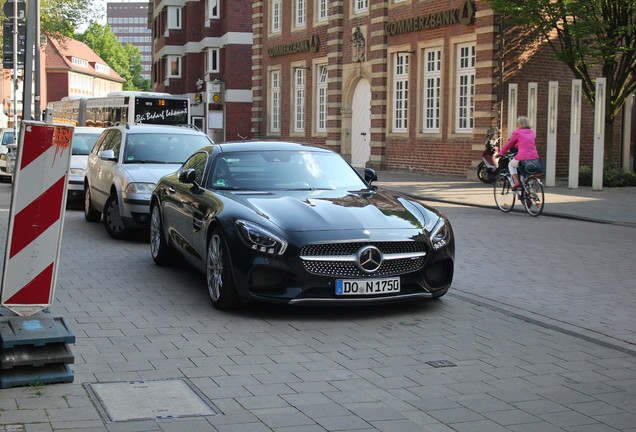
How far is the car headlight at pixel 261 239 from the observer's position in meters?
7.06

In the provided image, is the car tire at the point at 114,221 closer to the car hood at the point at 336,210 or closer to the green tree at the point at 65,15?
the car hood at the point at 336,210

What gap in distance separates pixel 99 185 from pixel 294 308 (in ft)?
23.3

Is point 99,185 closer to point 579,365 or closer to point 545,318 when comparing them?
point 545,318

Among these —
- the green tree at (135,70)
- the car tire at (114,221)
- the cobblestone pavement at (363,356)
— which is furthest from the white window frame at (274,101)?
the green tree at (135,70)

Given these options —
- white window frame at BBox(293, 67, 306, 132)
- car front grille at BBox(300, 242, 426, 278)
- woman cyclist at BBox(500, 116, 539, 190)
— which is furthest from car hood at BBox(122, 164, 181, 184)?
white window frame at BBox(293, 67, 306, 132)

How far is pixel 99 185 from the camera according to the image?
13820mm

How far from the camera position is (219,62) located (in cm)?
5353

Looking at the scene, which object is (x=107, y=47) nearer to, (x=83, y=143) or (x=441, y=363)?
(x=83, y=143)

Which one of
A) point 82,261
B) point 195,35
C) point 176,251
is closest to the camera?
point 176,251

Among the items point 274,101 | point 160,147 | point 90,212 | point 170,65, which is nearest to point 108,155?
point 160,147

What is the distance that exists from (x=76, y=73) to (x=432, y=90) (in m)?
100

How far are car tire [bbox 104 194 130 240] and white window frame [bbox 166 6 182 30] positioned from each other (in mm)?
51024

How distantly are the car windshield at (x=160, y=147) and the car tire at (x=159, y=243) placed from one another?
9.75 ft

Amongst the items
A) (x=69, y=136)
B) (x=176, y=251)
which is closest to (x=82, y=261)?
(x=176, y=251)
